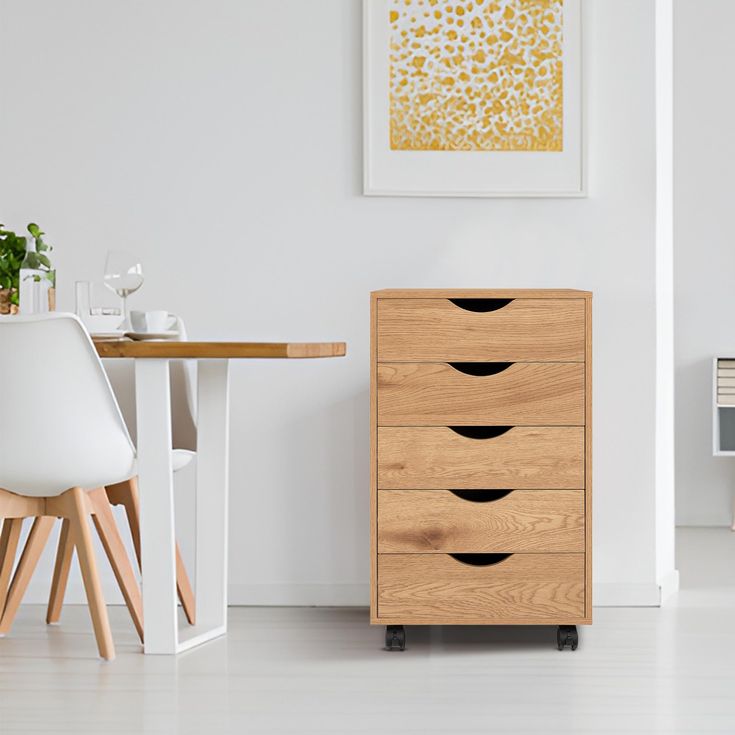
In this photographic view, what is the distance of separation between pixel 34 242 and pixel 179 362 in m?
0.48

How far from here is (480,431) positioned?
8.22 ft

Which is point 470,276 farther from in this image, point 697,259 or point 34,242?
point 697,259

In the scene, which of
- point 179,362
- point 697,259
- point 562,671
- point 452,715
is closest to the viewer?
point 452,715

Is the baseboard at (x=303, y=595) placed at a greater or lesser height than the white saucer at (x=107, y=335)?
lesser

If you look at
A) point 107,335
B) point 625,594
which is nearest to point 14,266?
point 107,335

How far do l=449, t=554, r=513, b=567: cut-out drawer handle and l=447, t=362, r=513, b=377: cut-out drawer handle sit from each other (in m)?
0.42

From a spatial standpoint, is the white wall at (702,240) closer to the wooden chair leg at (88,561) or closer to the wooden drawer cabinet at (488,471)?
the wooden drawer cabinet at (488,471)

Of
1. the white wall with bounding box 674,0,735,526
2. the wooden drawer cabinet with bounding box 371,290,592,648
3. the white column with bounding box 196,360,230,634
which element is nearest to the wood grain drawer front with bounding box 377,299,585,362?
the wooden drawer cabinet with bounding box 371,290,592,648

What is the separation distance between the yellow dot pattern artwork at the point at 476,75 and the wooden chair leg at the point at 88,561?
50.4 inches

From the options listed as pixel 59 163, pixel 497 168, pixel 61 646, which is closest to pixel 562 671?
pixel 61 646

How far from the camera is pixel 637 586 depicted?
114 inches

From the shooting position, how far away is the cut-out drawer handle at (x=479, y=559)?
246cm

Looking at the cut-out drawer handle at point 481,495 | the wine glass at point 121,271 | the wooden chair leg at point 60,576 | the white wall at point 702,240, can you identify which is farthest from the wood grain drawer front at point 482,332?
the white wall at point 702,240

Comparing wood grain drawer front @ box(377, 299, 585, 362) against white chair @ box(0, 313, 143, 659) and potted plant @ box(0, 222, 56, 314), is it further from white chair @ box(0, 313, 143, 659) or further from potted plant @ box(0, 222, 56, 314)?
potted plant @ box(0, 222, 56, 314)
